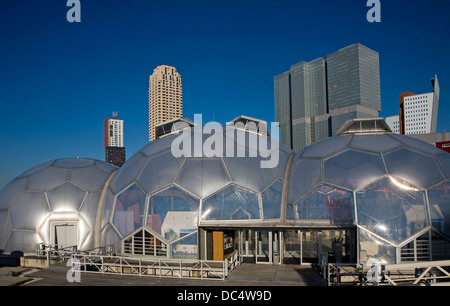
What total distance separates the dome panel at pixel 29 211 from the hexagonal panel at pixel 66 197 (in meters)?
0.43

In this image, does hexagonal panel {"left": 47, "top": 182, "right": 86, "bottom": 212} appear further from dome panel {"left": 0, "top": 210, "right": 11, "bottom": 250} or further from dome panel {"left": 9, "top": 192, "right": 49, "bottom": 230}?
dome panel {"left": 0, "top": 210, "right": 11, "bottom": 250}

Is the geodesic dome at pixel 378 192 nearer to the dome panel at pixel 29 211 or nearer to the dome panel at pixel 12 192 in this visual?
the dome panel at pixel 29 211

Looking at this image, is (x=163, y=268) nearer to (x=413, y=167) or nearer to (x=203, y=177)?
(x=203, y=177)

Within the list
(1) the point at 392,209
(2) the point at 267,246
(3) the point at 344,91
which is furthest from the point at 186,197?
(3) the point at 344,91

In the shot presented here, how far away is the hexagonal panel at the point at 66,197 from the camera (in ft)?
61.4

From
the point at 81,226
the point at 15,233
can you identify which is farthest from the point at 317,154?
the point at 15,233

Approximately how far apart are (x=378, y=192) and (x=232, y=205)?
635cm

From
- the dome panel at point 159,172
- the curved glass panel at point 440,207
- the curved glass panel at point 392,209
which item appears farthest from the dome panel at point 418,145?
Result: the dome panel at point 159,172

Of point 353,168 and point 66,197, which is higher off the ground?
point 353,168

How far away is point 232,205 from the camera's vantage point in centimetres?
1548

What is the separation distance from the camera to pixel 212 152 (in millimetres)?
17000

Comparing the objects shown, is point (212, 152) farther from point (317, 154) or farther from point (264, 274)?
point (264, 274)

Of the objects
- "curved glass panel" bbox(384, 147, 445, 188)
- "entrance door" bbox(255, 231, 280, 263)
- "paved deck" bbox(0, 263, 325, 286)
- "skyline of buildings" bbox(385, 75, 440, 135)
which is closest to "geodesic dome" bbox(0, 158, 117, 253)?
"paved deck" bbox(0, 263, 325, 286)

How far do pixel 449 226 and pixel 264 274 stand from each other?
25.9 feet
